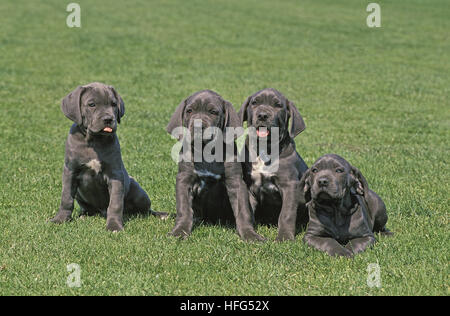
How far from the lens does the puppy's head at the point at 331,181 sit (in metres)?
6.67

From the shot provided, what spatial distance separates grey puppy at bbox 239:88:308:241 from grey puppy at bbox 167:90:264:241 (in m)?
0.23

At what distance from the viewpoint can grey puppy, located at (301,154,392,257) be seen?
6.70m

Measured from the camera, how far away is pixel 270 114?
7.25 metres

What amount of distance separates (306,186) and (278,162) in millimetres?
516

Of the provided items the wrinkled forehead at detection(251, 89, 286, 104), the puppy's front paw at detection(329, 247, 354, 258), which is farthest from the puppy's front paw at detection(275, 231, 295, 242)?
the wrinkled forehead at detection(251, 89, 286, 104)

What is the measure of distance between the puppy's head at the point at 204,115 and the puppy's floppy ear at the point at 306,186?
102cm

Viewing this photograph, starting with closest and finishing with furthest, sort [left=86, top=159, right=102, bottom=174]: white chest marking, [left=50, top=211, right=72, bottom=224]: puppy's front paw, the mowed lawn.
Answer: the mowed lawn
[left=86, top=159, right=102, bottom=174]: white chest marking
[left=50, top=211, right=72, bottom=224]: puppy's front paw

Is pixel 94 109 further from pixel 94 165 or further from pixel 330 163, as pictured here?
pixel 330 163

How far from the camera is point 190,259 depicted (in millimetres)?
6492

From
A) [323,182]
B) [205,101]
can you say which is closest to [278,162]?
[323,182]

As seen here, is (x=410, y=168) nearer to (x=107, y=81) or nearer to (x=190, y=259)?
(x=190, y=259)

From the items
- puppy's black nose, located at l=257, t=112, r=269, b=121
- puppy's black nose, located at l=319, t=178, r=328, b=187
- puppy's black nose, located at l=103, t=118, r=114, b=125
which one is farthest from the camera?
puppy's black nose, located at l=103, t=118, r=114, b=125

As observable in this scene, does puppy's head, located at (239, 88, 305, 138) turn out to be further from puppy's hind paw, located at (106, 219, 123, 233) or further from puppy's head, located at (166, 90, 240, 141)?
puppy's hind paw, located at (106, 219, 123, 233)

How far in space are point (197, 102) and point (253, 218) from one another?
155cm
